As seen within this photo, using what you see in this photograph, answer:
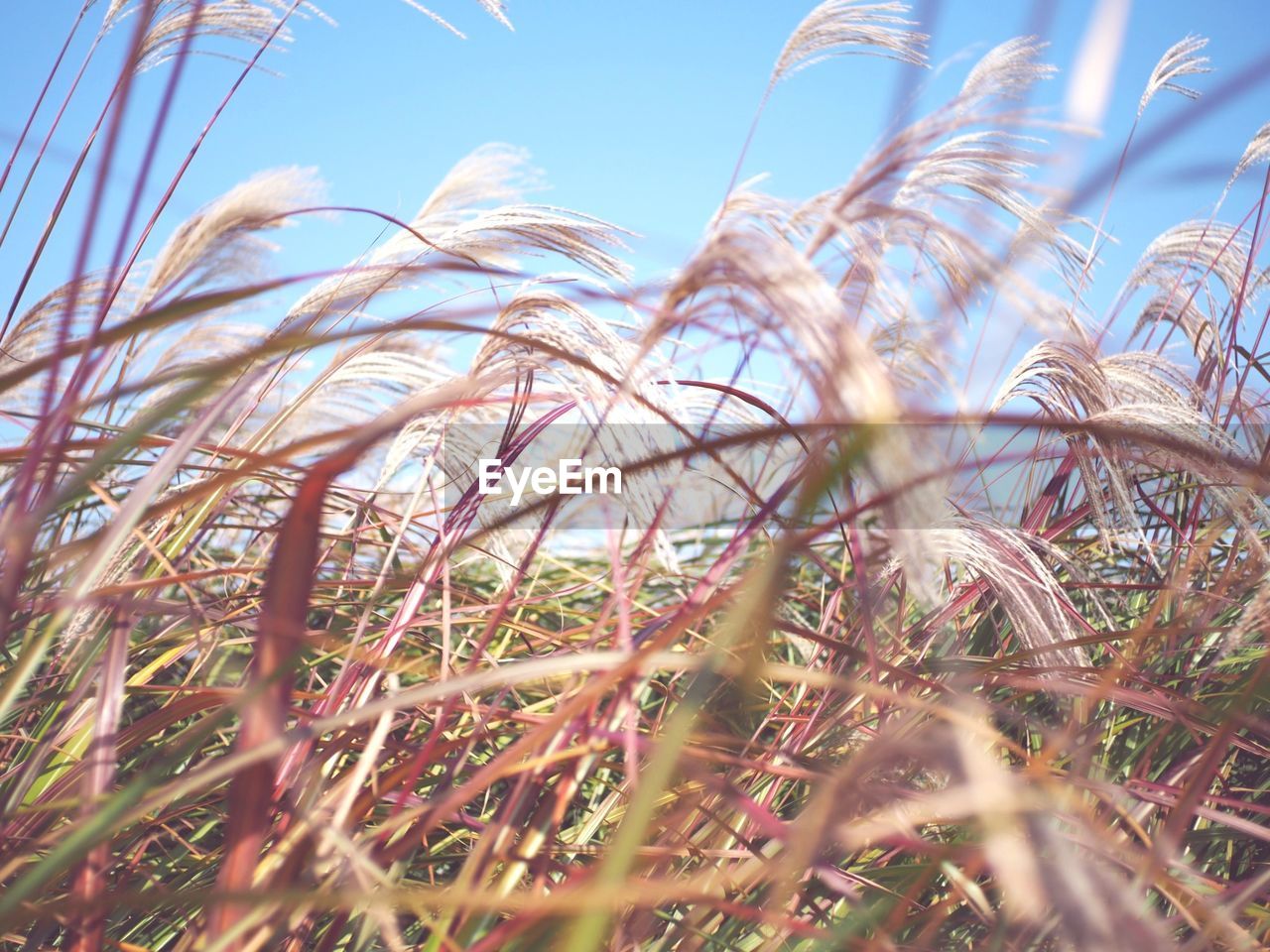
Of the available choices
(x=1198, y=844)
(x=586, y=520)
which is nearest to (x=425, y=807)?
(x=1198, y=844)

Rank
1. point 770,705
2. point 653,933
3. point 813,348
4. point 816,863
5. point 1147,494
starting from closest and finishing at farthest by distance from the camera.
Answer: point 813,348, point 816,863, point 653,933, point 770,705, point 1147,494

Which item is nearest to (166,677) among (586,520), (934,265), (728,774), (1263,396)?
(586,520)

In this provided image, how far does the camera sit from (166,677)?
5.92 feet

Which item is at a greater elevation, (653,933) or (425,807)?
(425,807)

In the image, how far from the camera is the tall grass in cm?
58

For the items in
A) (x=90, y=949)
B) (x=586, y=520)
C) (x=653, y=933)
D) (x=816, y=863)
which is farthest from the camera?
(x=586, y=520)

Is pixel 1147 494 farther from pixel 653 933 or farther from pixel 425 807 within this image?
pixel 425 807

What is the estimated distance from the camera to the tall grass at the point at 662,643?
58cm

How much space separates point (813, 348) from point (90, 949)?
774 mm

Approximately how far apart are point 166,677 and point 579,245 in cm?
140

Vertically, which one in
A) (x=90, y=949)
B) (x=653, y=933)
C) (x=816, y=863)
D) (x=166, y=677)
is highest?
(x=816, y=863)

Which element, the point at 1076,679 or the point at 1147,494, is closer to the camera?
the point at 1076,679

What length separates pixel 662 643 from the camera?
651mm

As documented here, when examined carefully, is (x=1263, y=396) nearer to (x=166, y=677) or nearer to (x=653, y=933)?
(x=653, y=933)
